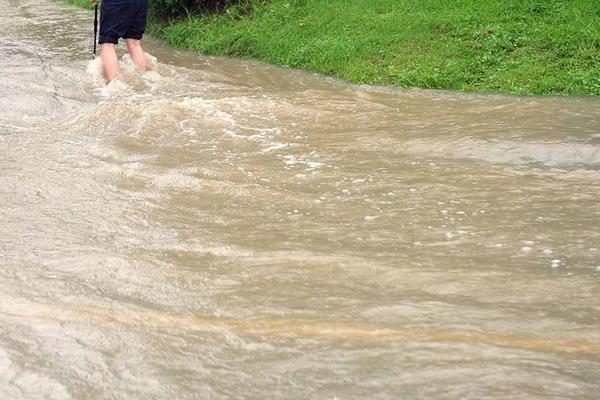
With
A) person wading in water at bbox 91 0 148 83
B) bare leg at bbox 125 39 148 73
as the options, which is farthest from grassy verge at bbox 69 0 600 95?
person wading in water at bbox 91 0 148 83

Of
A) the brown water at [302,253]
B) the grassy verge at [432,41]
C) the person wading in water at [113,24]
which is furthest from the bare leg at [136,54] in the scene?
the brown water at [302,253]

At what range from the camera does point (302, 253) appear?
329 cm

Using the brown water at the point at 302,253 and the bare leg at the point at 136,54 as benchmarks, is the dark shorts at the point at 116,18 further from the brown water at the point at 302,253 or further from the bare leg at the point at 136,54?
the brown water at the point at 302,253

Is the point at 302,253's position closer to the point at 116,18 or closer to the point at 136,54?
the point at 116,18

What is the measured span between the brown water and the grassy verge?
101 cm

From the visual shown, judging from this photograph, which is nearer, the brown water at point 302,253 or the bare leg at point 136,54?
the brown water at point 302,253

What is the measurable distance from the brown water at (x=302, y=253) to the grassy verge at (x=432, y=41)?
1.01 m

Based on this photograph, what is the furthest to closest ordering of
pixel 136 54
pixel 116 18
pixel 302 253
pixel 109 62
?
pixel 136 54 → pixel 116 18 → pixel 109 62 → pixel 302 253

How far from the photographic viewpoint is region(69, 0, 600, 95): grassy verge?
7.18m

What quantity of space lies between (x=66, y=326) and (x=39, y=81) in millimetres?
5846

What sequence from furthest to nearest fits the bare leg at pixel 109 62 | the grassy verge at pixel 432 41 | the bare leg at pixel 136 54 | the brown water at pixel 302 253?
1. the bare leg at pixel 136 54
2. the bare leg at pixel 109 62
3. the grassy verge at pixel 432 41
4. the brown water at pixel 302 253

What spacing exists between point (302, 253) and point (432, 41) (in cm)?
554

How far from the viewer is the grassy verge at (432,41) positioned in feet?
23.6

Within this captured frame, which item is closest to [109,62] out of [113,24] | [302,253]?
[113,24]
